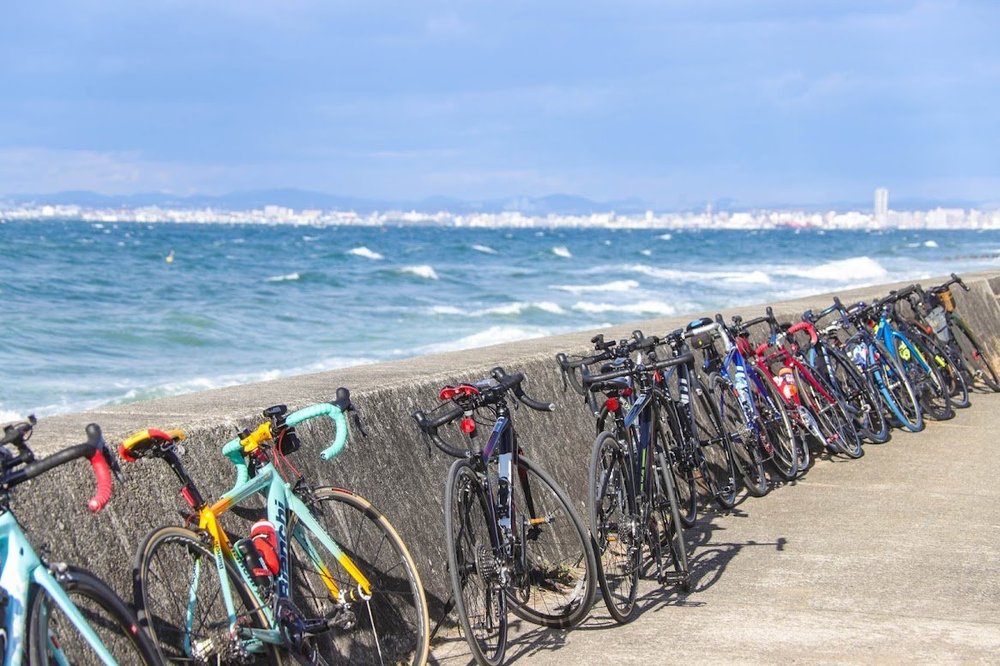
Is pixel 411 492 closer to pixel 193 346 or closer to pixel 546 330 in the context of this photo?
pixel 193 346


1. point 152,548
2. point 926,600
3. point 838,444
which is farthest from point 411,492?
point 838,444

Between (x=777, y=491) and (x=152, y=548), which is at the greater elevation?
(x=152, y=548)

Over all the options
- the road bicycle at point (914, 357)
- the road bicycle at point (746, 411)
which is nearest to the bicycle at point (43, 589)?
the road bicycle at point (746, 411)

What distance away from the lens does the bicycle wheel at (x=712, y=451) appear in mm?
6957

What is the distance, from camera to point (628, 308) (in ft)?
108

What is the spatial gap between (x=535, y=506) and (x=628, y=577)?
0.49m

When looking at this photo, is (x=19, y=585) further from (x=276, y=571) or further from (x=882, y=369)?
(x=882, y=369)

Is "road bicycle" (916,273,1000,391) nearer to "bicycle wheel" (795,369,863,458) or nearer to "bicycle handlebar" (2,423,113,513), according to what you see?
"bicycle wheel" (795,369,863,458)

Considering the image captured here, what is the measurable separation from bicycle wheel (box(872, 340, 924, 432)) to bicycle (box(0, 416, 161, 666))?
731cm

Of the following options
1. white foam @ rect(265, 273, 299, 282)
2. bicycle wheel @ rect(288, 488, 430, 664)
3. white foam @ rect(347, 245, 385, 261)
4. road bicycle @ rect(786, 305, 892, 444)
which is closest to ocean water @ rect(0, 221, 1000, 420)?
white foam @ rect(265, 273, 299, 282)

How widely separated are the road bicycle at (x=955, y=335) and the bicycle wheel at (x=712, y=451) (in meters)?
4.19

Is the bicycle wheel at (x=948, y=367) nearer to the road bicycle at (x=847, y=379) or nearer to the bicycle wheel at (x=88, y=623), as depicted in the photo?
the road bicycle at (x=847, y=379)

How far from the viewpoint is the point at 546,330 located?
1075 inches

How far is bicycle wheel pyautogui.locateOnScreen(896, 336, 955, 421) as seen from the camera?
10078 mm
